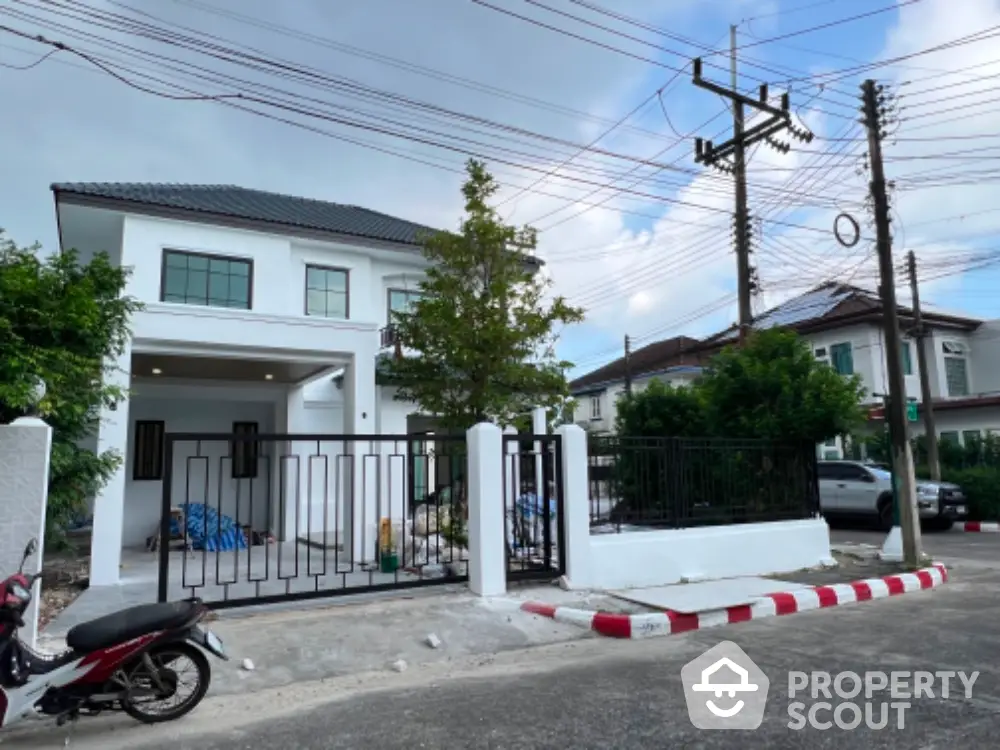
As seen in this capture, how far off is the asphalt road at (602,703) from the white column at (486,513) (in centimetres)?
139

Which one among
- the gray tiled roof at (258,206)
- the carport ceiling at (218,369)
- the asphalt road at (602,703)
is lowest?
Answer: the asphalt road at (602,703)

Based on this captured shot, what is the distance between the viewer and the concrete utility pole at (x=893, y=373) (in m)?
9.73

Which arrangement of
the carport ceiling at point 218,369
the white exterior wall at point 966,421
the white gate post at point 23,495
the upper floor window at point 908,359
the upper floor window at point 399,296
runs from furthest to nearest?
the upper floor window at point 908,359
the white exterior wall at point 966,421
the upper floor window at point 399,296
the carport ceiling at point 218,369
the white gate post at point 23,495

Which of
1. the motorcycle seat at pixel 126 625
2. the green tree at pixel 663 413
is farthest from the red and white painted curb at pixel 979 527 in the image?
the motorcycle seat at pixel 126 625

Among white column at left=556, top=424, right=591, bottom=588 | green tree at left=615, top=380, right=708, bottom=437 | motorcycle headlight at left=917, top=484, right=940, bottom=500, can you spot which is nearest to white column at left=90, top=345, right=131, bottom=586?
white column at left=556, top=424, right=591, bottom=588

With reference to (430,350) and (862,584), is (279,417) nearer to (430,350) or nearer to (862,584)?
(430,350)

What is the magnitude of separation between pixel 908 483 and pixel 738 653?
5.69 m

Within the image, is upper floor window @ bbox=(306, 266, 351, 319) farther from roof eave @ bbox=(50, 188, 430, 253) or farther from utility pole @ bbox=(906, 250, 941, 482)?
utility pole @ bbox=(906, 250, 941, 482)

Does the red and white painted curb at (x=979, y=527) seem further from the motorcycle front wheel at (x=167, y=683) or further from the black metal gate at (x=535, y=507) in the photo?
the motorcycle front wheel at (x=167, y=683)

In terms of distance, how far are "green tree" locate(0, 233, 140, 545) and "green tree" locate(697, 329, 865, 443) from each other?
8681mm

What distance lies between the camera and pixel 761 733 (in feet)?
12.4

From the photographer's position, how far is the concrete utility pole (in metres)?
9.73

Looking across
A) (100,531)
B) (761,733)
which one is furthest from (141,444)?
(761,733)

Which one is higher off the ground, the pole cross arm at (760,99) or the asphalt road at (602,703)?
the pole cross arm at (760,99)
